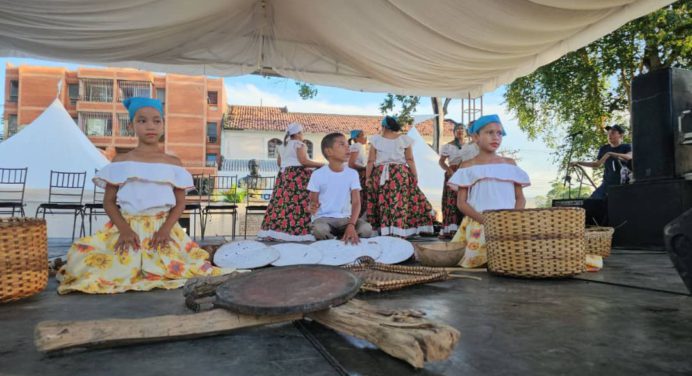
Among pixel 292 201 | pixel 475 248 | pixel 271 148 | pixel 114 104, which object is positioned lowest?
pixel 475 248

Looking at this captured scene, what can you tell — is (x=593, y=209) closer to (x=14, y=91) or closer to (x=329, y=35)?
(x=329, y=35)

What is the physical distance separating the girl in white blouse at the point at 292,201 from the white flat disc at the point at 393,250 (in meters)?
1.74

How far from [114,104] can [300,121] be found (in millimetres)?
12450

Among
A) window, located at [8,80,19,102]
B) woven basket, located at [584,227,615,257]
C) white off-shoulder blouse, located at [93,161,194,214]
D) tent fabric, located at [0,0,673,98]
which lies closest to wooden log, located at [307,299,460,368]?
white off-shoulder blouse, located at [93,161,194,214]

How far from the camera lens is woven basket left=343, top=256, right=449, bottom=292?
2.33 meters

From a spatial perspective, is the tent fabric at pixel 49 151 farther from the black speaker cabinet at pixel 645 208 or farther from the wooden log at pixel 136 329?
the black speaker cabinet at pixel 645 208

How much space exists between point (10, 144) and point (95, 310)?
9.57 m

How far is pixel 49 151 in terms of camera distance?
9.53 metres

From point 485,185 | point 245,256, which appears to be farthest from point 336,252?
point 485,185

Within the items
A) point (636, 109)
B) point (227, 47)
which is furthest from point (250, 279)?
point (636, 109)

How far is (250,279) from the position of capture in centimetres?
174

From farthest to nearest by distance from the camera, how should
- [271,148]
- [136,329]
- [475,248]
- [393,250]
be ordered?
[271,148], [393,250], [475,248], [136,329]

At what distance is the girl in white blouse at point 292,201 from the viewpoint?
5.38m

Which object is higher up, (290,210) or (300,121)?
(300,121)
